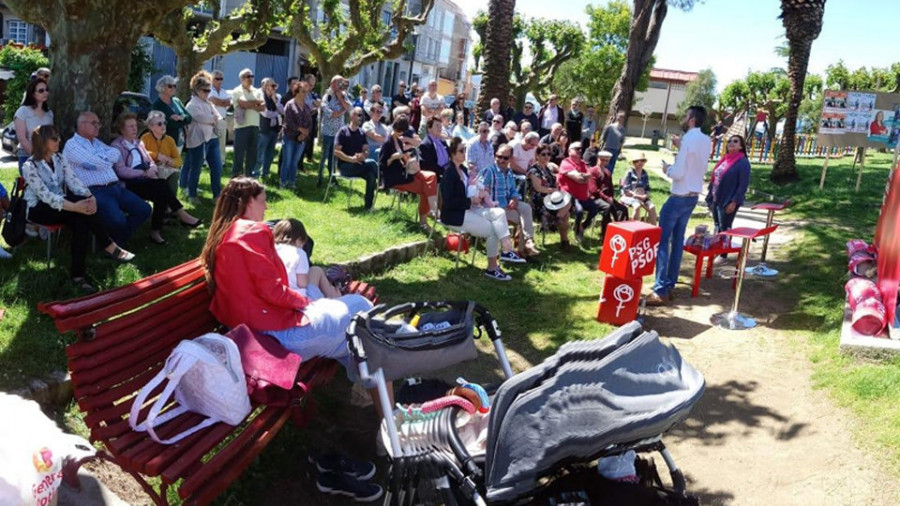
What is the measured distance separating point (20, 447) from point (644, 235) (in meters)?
5.38

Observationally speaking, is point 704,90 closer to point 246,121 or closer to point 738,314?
point 246,121

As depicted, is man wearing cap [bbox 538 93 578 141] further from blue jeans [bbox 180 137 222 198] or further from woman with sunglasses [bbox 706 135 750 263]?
blue jeans [bbox 180 137 222 198]

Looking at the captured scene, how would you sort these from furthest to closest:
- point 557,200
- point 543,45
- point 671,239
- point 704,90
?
point 704,90 < point 543,45 < point 557,200 < point 671,239

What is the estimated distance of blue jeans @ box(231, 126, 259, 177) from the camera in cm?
1030

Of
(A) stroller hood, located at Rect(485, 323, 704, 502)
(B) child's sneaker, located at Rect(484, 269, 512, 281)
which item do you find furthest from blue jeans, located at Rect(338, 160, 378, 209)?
(A) stroller hood, located at Rect(485, 323, 704, 502)

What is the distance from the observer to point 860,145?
14422mm

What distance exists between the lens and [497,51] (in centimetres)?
1391

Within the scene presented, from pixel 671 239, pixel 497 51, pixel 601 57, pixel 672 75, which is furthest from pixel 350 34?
pixel 672 75

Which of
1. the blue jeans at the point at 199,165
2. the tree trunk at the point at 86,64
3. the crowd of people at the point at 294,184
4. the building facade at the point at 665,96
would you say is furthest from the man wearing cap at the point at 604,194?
the building facade at the point at 665,96

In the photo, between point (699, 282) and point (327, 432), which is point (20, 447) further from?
point (699, 282)

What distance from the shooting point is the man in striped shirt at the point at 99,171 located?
5.91 metres

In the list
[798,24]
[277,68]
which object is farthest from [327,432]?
[277,68]

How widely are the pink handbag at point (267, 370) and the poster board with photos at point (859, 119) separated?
13674mm

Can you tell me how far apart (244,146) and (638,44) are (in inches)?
351
